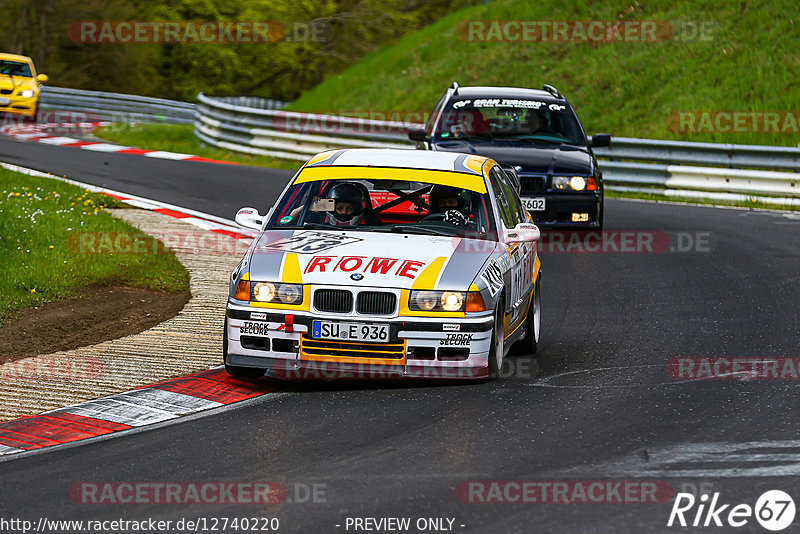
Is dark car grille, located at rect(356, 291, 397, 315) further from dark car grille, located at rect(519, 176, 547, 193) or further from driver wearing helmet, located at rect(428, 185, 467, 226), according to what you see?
dark car grille, located at rect(519, 176, 547, 193)

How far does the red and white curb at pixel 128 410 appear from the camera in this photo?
702cm

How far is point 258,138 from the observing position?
2639 cm

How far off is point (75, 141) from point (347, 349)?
20.9m

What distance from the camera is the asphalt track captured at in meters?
5.63

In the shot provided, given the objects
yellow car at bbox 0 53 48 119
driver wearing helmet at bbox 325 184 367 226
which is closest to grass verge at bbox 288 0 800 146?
yellow car at bbox 0 53 48 119

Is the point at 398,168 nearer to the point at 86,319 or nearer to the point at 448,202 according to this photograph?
the point at 448,202

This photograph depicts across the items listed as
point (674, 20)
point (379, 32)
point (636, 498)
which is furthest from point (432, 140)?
point (379, 32)

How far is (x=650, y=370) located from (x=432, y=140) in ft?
24.0

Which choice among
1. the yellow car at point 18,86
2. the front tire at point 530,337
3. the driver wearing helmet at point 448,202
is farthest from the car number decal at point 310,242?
the yellow car at point 18,86

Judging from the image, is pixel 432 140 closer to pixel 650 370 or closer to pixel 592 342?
pixel 592 342

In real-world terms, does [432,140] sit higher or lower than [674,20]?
lower

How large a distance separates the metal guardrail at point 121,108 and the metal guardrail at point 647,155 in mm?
9428

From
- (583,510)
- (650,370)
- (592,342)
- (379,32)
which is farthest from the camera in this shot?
(379,32)

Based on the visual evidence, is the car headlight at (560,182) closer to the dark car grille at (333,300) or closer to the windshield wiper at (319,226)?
the windshield wiper at (319,226)
